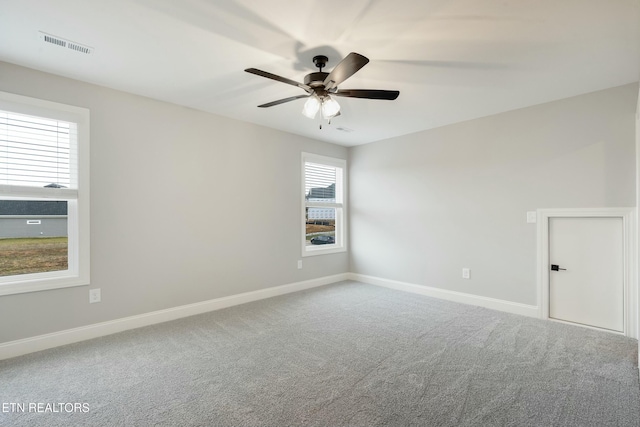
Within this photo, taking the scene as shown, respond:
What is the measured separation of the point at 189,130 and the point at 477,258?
420 cm

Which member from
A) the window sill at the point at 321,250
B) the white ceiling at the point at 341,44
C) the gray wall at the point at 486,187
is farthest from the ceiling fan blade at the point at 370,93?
the window sill at the point at 321,250

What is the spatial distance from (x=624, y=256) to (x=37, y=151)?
5.96m

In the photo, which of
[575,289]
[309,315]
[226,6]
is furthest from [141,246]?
[575,289]

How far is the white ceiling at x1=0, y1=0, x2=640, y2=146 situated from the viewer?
1994mm

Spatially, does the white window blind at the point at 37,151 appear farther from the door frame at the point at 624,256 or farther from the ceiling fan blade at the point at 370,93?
the door frame at the point at 624,256

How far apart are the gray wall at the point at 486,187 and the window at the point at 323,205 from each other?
314 mm

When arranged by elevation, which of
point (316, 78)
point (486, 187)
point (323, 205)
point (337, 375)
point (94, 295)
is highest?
point (316, 78)

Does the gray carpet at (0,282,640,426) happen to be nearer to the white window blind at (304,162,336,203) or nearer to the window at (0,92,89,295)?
the window at (0,92,89,295)

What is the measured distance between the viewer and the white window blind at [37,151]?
9.01 ft

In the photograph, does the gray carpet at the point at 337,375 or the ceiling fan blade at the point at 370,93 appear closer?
the gray carpet at the point at 337,375

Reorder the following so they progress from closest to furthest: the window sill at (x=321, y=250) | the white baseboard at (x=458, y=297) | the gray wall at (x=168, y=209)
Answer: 1. the gray wall at (x=168, y=209)
2. the white baseboard at (x=458, y=297)
3. the window sill at (x=321, y=250)

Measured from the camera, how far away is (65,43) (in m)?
2.37

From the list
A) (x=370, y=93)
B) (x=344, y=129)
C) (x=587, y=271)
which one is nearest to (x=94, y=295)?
(x=370, y=93)

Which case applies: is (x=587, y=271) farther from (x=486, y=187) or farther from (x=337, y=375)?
(x=337, y=375)
